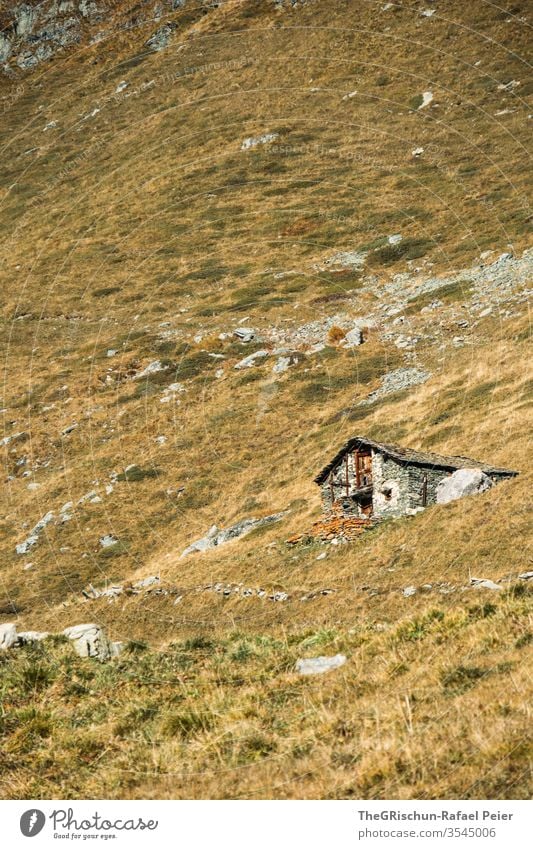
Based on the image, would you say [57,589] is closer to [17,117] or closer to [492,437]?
[492,437]

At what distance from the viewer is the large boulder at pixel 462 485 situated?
3297cm

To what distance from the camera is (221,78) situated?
116 m

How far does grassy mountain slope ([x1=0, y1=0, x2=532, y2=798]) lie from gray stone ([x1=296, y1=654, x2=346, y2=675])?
1.20 feet

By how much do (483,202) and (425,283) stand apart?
16.2 m

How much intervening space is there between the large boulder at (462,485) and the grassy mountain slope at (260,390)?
0.96 meters

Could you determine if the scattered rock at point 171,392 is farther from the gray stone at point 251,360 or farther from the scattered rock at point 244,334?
the scattered rock at point 244,334

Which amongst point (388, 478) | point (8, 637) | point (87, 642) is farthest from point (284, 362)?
point (87, 642)

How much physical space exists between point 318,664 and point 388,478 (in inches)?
901

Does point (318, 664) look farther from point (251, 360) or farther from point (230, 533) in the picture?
point (251, 360)

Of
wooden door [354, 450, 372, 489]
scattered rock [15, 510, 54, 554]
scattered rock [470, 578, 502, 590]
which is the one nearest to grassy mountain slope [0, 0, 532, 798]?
scattered rock [470, 578, 502, 590]

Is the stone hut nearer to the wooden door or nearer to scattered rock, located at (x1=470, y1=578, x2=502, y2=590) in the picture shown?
the wooden door

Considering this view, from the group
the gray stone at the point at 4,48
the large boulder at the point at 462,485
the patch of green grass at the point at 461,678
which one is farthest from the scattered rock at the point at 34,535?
the gray stone at the point at 4,48

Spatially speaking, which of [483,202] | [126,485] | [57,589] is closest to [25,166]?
[483,202]

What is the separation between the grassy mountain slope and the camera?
1114 centimetres
